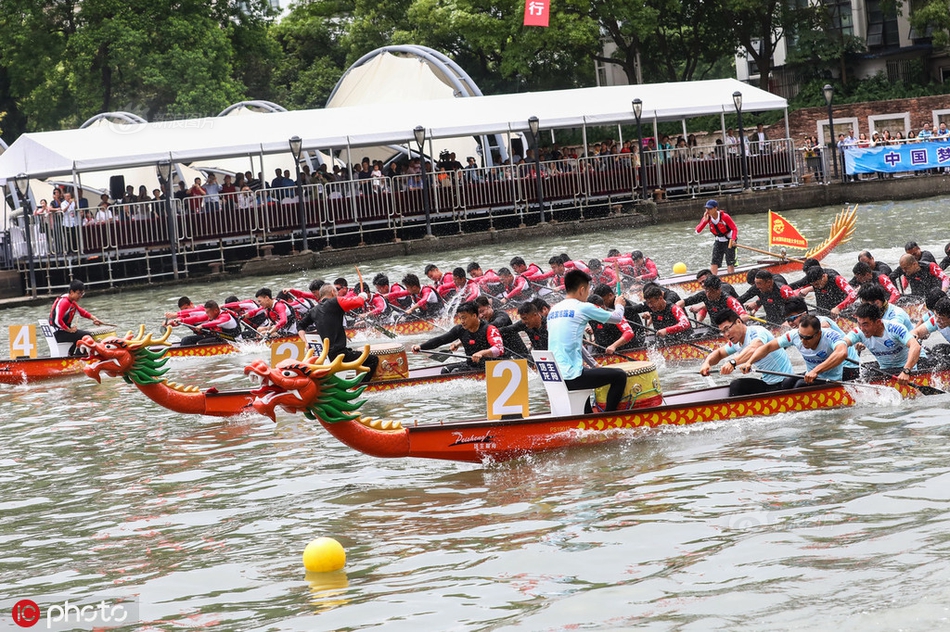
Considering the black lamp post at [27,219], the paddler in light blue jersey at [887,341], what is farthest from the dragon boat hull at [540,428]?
the black lamp post at [27,219]

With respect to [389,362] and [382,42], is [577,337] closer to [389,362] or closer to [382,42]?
[389,362]

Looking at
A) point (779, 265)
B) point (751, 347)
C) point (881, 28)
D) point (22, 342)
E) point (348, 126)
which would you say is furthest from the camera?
point (881, 28)

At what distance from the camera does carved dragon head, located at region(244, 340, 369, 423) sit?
1062cm

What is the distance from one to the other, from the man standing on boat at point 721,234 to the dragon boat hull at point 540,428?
11391 millimetres

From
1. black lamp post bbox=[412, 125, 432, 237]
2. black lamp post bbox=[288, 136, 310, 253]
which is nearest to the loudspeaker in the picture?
black lamp post bbox=[288, 136, 310, 253]

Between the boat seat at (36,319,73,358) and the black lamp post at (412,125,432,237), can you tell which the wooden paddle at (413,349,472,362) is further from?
the black lamp post at (412,125,432,237)

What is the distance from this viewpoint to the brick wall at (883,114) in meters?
46.5

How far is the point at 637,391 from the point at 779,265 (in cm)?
1338

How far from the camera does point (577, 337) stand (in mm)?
11875

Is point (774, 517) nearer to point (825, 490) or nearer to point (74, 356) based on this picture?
point (825, 490)

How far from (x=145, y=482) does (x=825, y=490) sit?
7.34 meters

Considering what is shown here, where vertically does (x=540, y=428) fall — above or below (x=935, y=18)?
below

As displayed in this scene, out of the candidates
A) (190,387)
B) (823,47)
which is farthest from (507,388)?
(823,47)

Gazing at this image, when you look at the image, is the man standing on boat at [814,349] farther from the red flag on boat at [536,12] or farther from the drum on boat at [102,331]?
the red flag on boat at [536,12]
